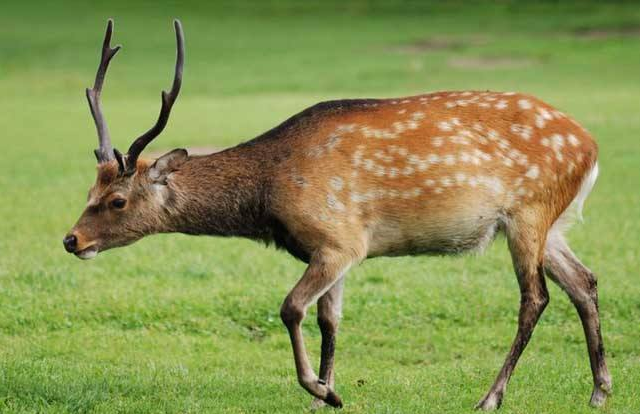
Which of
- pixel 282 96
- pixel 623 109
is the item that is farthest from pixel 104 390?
pixel 282 96

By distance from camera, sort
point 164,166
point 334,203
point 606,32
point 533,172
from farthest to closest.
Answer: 1. point 606,32
2. point 164,166
3. point 533,172
4. point 334,203

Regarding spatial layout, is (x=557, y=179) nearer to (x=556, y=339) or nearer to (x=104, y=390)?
(x=556, y=339)

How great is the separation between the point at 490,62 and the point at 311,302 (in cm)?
2842

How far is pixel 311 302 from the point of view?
6.53 m

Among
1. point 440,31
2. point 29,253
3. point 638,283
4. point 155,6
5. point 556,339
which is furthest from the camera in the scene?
point 155,6

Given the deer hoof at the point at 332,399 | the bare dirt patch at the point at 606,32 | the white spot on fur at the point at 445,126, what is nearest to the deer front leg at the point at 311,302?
the deer hoof at the point at 332,399

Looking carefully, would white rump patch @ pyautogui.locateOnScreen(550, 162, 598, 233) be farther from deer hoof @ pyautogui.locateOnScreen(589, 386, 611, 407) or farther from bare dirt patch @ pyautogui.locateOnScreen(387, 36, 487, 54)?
bare dirt patch @ pyautogui.locateOnScreen(387, 36, 487, 54)

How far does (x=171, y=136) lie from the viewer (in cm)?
2136

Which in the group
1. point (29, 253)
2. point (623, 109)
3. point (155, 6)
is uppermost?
point (29, 253)

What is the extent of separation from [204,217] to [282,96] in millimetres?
21509

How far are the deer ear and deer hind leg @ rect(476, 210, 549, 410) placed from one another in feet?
6.55

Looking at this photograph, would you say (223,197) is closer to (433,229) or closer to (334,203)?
(334,203)

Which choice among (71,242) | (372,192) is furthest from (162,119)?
(372,192)

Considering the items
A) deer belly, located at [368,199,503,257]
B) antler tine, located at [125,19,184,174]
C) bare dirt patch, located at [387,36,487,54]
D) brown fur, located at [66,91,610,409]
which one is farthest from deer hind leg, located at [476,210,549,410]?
bare dirt patch, located at [387,36,487,54]
